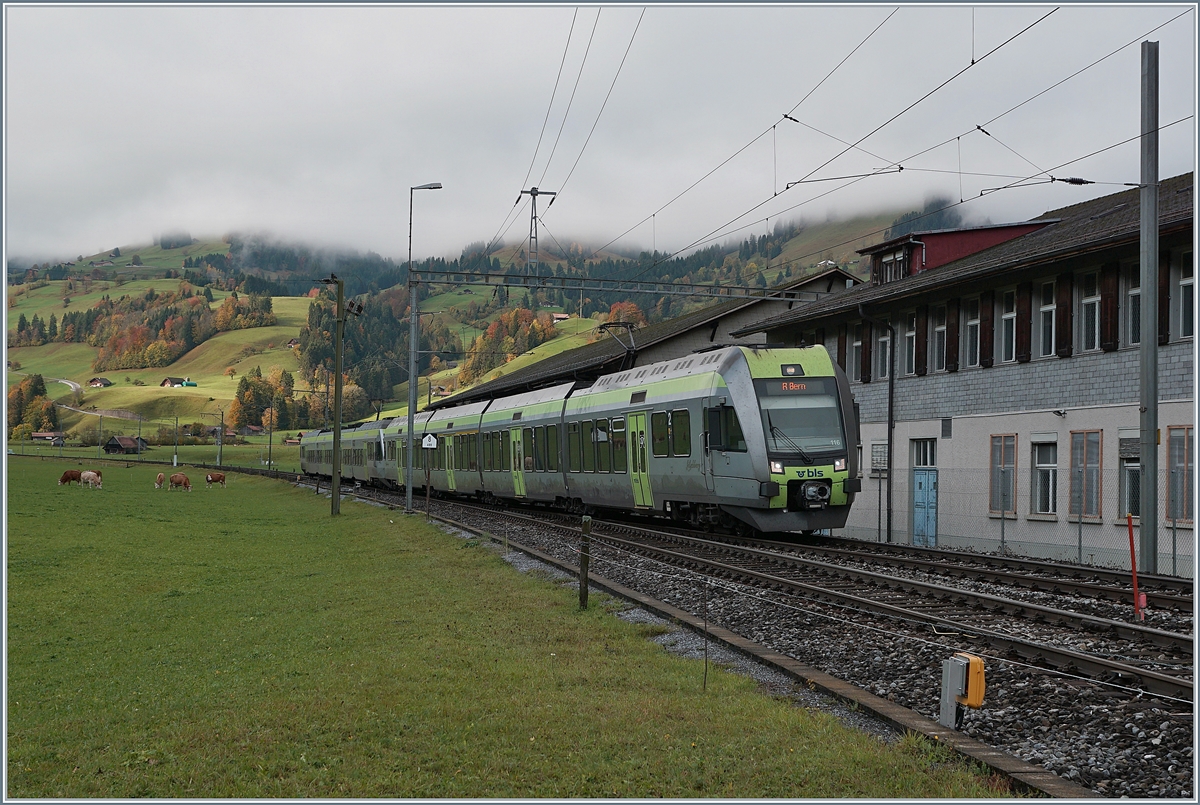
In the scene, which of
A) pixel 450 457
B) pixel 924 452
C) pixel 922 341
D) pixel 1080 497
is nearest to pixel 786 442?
pixel 1080 497

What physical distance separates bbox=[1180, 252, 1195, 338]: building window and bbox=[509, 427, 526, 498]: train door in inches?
772

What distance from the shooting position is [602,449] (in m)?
28.3

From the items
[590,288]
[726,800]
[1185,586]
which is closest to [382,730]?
[726,800]

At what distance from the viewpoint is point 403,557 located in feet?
71.9

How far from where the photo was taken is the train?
68.8ft

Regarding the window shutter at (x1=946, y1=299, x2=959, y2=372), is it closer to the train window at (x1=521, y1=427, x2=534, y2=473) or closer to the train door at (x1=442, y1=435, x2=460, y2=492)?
the train window at (x1=521, y1=427, x2=534, y2=473)

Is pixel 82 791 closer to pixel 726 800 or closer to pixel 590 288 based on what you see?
pixel 726 800

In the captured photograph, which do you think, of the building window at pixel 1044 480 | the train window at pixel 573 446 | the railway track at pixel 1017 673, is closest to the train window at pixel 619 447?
the train window at pixel 573 446

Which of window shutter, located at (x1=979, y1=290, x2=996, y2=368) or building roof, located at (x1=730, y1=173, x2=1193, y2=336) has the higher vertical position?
building roof, located at (x1=730, y1=173, x2=1193, y2=336)

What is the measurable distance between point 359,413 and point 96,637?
15891 centimetres

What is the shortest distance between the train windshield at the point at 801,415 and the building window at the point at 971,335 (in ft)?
29.9

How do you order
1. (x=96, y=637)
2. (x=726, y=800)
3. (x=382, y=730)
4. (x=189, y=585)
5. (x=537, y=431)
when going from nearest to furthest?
(x=726, y=800), (x=382, y=730), (x=96, y=637), (x=189, y=585), (x=537, y=431)

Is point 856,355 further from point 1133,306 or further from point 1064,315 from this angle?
point 1133,306

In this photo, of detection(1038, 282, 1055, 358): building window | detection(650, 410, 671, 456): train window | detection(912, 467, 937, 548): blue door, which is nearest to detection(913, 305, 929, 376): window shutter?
detection(912, 467, 937, 548): blue door
